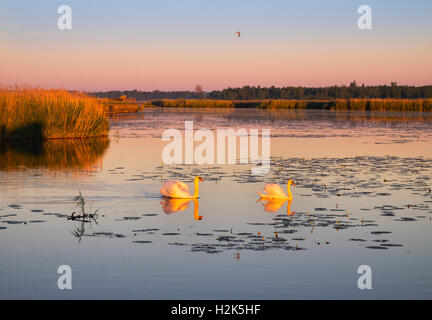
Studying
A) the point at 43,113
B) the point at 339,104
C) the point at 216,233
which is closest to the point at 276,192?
the point at 216,233

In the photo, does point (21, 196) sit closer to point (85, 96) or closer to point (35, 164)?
point (35, 164)

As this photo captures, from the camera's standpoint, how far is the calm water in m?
8.71

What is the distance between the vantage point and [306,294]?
8328 millimetres

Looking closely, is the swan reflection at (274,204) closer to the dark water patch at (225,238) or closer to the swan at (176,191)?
the swan at (176,191)

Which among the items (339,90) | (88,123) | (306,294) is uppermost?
(339,90)

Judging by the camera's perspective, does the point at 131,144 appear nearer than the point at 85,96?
Yes

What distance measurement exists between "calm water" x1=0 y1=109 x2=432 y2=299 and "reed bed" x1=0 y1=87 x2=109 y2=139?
866 centimetres

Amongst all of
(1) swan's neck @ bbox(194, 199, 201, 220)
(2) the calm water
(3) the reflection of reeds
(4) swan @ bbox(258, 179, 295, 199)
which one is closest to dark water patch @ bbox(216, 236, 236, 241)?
(2) the calm water

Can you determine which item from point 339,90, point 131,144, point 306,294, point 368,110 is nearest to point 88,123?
point 131,144

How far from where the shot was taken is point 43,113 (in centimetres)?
3081

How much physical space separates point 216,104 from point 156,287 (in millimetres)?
122167

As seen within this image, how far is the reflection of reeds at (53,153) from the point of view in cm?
2225

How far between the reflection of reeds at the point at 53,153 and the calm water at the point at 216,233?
0.52 meters

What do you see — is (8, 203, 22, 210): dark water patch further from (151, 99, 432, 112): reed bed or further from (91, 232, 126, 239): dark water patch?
(151, 99, 432, 112): reed bed
